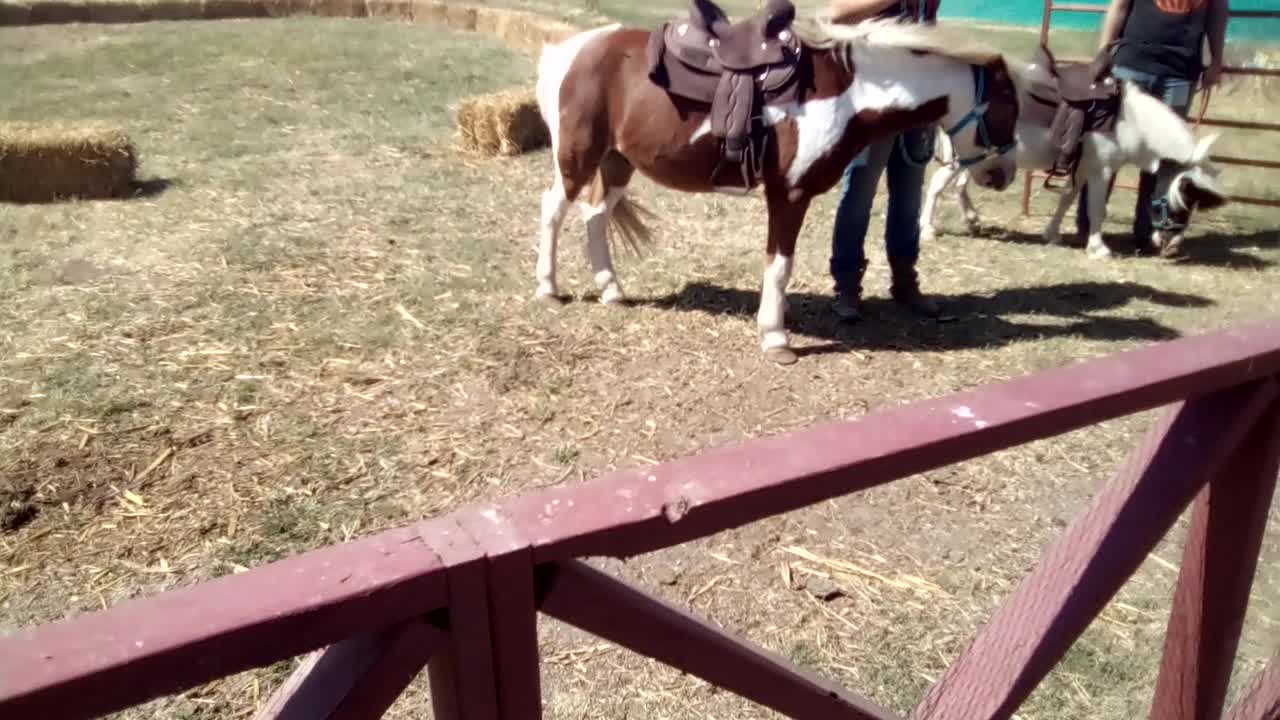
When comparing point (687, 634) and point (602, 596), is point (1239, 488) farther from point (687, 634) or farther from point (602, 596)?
point (602, 596)

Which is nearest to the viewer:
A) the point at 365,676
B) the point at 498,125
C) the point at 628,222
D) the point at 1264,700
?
the point at 365,676

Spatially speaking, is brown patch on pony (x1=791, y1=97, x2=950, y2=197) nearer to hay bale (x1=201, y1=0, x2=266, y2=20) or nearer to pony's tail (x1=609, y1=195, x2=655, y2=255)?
pony's tail (x1=609, y1=195, x2=655, y2=255)

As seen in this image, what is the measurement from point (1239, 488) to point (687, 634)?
1.02m

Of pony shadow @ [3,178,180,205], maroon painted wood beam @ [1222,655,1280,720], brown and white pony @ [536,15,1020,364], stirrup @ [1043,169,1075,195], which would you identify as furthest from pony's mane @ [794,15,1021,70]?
pony shadow @ [3,178,180,205]

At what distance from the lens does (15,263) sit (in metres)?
4.99

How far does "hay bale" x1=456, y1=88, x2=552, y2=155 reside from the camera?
7.28 meters

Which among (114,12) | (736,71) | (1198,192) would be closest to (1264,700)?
(736,71)

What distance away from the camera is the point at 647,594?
975 millimetres

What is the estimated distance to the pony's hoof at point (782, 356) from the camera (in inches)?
169

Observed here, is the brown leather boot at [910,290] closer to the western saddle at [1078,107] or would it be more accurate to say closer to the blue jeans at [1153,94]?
the western saddle at [1078,107]

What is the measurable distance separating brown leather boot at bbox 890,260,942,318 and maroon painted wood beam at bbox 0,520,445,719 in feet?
14.6

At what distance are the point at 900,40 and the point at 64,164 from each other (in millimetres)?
5207

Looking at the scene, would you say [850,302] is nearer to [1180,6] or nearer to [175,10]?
[1180,6]

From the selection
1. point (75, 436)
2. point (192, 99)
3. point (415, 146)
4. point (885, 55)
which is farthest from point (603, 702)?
point (192, 99)
